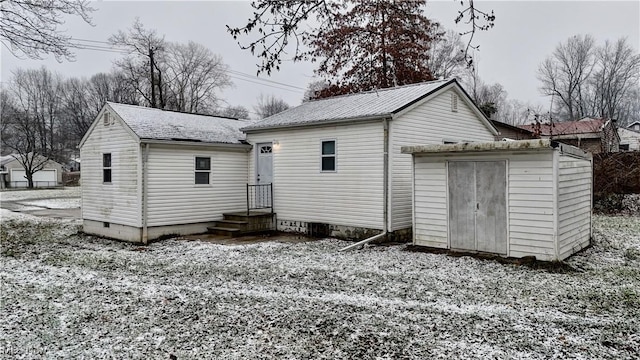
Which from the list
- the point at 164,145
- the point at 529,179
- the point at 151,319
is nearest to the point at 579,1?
the point at 529,179

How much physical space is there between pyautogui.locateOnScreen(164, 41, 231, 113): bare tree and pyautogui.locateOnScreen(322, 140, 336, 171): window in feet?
97.9

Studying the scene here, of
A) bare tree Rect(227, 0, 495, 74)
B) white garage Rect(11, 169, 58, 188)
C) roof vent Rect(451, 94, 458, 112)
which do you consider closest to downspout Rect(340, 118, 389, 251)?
roof vent Rect(451, 94, 458, 112)

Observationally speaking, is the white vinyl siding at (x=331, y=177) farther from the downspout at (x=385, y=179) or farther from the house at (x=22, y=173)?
the house at (x=22, y=173)

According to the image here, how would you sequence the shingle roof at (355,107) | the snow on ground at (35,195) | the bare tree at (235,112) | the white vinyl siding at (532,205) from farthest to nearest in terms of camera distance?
1. the bare tree at (235,112)
2. the snow on ground at (35,195)
3. the shingle roof at (355,107)
4. the white vinyl siding at (532,205)

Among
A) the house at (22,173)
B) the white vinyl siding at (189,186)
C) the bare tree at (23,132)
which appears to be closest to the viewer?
the white vinyl siding at (189,186)

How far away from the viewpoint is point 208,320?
5.00 metres

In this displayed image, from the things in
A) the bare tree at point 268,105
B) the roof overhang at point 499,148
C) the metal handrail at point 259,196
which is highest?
the bare tree at point 268,105

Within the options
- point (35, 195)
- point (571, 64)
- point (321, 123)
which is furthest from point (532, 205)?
point (571, 64)

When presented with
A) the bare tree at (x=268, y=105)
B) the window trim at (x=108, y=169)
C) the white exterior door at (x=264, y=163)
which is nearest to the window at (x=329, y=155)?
the white exterior door at (x=264, y=163)

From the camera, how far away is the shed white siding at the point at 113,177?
437 inches

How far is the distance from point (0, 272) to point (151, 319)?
4857mm

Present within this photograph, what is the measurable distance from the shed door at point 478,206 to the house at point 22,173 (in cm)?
5131

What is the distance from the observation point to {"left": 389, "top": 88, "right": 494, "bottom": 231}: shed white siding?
10.2m

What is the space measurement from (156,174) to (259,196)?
10.6 feet
